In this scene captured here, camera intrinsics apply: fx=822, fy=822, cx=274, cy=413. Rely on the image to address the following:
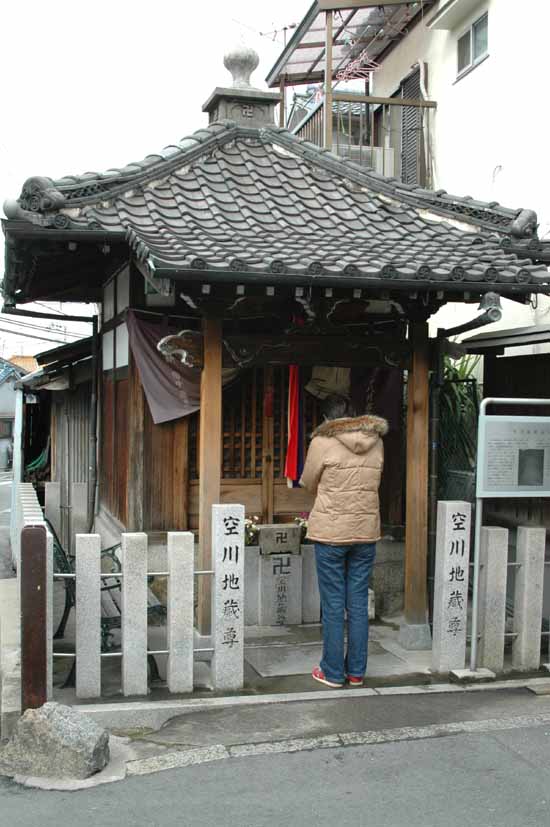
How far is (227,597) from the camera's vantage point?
6.93 metres

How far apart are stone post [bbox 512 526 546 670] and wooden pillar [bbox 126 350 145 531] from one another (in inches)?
159

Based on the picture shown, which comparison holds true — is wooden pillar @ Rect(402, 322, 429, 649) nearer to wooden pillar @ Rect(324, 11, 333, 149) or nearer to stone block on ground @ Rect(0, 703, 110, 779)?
stone block on ground @ Rect(0, 703, 110, 779)

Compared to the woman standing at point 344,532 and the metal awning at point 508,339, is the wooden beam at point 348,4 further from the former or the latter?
the woman standing at point 344,532

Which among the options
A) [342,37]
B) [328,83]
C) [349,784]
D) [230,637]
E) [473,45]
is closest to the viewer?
[349,784]

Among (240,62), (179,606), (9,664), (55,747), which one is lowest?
(9,664)

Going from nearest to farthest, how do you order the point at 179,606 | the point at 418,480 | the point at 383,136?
the point at 179,606, the point at 418,480, the point at 383,136

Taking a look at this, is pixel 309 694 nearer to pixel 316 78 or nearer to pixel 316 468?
pixel 316 468

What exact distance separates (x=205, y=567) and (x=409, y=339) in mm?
3089

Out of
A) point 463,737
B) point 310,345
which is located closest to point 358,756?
point 463,737

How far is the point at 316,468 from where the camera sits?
7.23 m

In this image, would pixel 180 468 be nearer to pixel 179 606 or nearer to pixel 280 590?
pixel 280 590

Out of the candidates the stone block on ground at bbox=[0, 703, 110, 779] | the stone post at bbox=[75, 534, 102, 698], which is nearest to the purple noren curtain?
the stone post at bbox=[75, 534, 102, 698]

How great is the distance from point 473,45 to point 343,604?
11.5 metres

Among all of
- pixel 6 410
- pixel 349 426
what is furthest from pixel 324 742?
pixel 6 410
